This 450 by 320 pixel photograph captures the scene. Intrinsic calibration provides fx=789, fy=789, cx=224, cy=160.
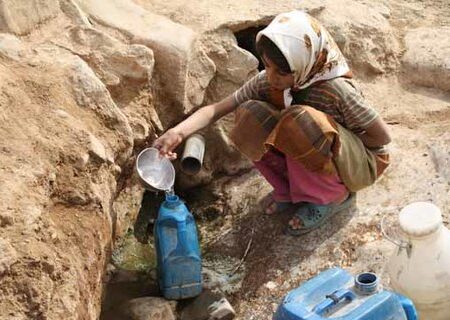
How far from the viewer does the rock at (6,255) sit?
Result: 2.10 metres

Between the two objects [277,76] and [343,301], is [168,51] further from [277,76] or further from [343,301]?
[343,301]

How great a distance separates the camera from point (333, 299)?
227 cm

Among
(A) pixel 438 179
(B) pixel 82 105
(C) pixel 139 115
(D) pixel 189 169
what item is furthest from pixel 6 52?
(A) pixel 438 179

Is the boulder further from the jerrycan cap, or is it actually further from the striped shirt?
the jerrycan cap

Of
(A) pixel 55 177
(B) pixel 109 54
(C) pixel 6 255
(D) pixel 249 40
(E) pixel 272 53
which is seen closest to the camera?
(C) pixel 6 255

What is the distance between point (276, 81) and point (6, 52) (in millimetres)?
997

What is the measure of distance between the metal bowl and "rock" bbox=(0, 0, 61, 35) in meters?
0.72

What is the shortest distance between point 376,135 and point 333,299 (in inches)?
39.5

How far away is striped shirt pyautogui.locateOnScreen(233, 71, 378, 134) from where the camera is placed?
301 centimetres

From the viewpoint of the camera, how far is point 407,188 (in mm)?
3350

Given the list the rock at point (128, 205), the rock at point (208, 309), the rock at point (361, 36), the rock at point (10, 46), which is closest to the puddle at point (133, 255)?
the rock at point (128, 205)

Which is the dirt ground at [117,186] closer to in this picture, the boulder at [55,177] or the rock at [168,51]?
the boulder at [55,177]

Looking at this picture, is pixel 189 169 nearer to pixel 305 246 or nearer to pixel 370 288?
pixel 305 246

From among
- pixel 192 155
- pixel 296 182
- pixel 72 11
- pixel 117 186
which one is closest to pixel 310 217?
pixel 296 182
